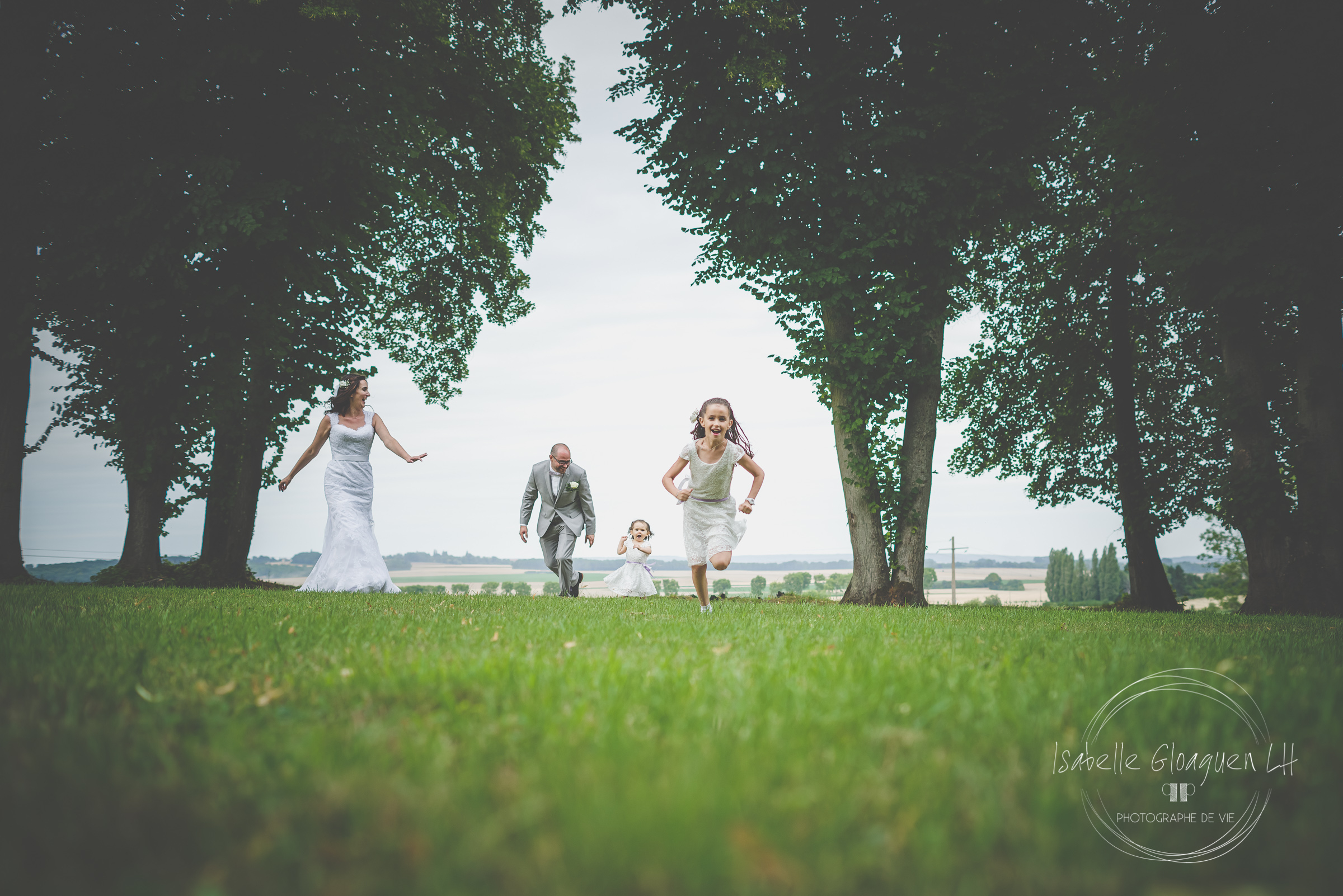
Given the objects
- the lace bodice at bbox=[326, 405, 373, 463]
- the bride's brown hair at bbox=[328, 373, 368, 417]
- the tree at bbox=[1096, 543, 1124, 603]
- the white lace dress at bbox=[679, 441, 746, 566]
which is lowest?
the tree at bbox=[1096, 543, 1124, 603]

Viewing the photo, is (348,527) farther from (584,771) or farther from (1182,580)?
(1182,580)

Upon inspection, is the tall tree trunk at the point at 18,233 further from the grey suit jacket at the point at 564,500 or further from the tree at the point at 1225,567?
the tree at the point at 1225,567

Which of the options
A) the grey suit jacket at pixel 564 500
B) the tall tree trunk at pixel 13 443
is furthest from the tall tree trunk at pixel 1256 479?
the tall tree trunk at pixel 13 443

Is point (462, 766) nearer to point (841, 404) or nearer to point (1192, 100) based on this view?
point (841, 404)

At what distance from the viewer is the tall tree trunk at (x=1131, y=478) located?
16.4 metres

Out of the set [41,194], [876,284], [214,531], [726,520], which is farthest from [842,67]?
[214,531]

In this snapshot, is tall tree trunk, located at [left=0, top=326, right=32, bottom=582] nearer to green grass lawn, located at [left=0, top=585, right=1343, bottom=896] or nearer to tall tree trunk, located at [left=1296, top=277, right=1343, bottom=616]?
green grass lawn, located at [left=0, top=585, right=1343, bottom=896]

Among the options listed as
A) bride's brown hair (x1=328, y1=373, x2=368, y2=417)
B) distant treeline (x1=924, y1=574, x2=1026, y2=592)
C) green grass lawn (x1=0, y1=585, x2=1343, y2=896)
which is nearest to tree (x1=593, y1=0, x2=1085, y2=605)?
bride's brown hair (x1=328, y1=373, x2=368, y2=417)

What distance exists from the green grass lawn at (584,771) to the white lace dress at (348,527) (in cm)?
696

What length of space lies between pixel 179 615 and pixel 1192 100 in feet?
54.3

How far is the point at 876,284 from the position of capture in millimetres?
13156

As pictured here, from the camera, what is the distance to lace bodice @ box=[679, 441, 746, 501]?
873cm

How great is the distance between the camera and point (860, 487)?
534 inches
